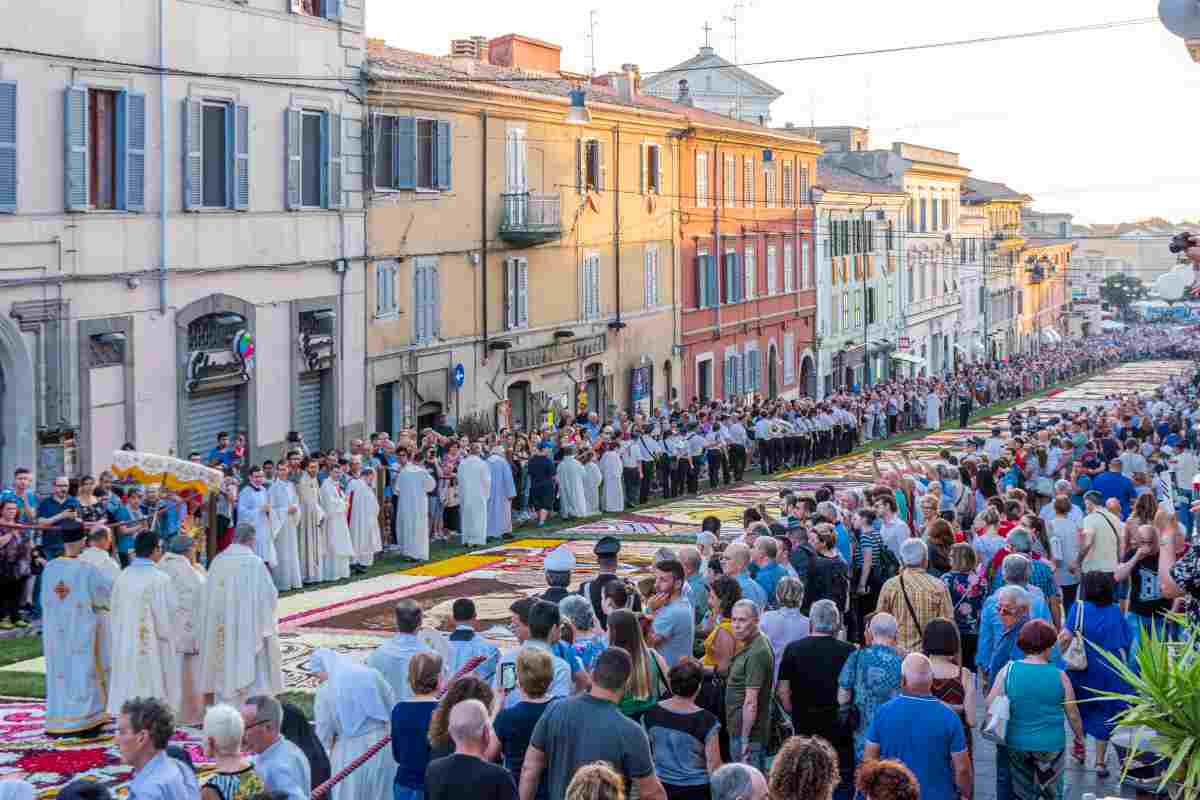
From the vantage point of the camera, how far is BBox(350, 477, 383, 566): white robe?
24.6 metres

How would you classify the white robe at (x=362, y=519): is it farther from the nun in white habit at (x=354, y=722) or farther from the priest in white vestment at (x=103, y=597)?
the nun in white habit at (x=354, y=722)

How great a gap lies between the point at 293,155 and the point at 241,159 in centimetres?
183

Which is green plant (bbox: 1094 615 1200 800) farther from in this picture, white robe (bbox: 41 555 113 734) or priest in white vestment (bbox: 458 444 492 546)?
Answer: priest in white vestment (bbox: 458 444 492 546)

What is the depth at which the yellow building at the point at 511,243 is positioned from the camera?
34812mm

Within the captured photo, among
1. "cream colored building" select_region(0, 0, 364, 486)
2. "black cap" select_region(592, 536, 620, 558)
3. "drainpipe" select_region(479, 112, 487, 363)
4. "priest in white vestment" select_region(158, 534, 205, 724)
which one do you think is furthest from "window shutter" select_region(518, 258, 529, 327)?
"black cap" select_region(592, 536, 620, 558)

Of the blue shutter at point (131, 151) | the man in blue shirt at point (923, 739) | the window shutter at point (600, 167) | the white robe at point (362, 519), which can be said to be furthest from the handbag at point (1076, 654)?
the window shutter at point (600, 167)

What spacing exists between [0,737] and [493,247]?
25707 millimetres

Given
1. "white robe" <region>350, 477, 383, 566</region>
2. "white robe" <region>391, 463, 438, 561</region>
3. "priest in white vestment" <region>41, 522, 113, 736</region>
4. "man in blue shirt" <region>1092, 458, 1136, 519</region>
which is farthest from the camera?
"white robe" <region>391, 463, 438, 561</region>

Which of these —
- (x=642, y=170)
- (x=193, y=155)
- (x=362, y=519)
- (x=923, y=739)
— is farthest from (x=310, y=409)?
(x=923, y=739)

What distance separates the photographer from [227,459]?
84.6 ft

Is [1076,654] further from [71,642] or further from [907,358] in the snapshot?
[907,358]

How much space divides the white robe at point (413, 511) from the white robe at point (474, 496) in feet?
4.18

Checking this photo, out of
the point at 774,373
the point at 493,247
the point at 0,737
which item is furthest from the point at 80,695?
the point at 774,373

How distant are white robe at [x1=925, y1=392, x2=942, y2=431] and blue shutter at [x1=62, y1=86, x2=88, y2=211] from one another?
122 ft
